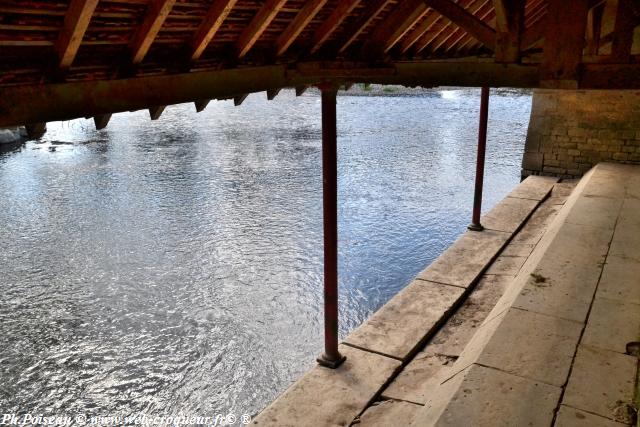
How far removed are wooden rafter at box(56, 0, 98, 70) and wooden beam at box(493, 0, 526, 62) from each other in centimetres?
339

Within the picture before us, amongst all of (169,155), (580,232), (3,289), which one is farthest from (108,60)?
(169,155)

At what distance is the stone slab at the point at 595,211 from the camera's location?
25.3 ft

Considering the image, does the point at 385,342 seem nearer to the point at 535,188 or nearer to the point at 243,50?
the point at 243,50

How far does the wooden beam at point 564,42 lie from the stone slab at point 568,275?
2323 mm

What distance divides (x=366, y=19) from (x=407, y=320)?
3.84 m

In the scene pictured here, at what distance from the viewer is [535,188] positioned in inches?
475

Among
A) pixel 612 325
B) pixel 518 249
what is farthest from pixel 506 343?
pixel 518 249

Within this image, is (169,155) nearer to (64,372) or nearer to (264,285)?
(264,285)

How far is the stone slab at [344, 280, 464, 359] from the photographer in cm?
619

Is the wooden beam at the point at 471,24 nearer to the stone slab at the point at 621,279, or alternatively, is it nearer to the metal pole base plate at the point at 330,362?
the stone slab at the point at 621,279

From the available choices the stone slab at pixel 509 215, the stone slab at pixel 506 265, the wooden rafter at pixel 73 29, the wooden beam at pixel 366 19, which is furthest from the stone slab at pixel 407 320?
the wooden rafter at pixel 73 29

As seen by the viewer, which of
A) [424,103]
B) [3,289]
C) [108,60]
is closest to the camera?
[108,60]

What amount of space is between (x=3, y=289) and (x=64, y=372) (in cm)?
341

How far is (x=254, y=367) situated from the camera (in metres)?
7.64
